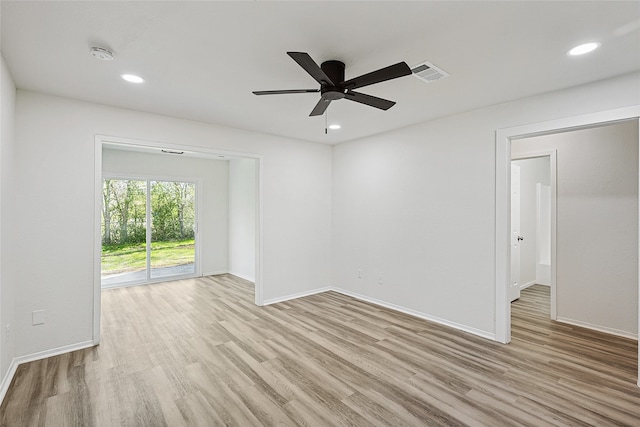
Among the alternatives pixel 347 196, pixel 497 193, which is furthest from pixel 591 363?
pixel 347 196

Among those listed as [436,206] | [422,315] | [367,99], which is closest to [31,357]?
[367,99]

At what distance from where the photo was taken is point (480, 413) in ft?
7.14

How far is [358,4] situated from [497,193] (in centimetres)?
258

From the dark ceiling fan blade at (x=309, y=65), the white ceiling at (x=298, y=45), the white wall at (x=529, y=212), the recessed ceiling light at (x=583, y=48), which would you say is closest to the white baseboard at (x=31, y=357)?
the white ceiling at (x=298, y=45)

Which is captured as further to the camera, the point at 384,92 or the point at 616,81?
the point at 384,92

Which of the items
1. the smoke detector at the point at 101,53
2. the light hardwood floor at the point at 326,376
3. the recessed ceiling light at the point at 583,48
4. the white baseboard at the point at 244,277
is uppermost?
the recessed ceiling light at the point at 583,48

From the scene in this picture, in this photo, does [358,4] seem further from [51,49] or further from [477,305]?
[477,305]

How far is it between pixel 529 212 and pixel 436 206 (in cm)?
284

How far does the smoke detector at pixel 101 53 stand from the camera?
2163 mm

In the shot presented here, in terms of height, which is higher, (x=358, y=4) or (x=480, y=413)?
(x=358, y=4)

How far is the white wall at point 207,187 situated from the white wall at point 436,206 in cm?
316

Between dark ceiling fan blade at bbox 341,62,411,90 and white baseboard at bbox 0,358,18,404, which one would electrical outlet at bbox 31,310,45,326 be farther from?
dark ceiling fan blade at bbox 341,62,411,90

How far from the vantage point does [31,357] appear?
2953 mm

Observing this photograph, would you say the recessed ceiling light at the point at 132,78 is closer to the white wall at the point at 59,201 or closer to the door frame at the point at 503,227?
the white wall at the point at 59,201
